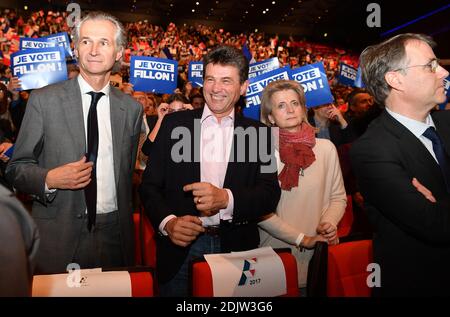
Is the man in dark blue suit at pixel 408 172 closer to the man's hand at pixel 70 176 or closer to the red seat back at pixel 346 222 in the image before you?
the man's hand at pixel 70 176

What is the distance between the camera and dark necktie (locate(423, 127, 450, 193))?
1.59m

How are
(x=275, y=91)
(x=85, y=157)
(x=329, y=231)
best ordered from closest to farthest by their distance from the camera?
(x=85, y=157) < (x=329, y=231) < (x=275, y=91)

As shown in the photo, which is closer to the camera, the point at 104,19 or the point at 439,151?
the point at 439,151

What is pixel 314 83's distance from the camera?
370cm

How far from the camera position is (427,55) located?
5.32 feet

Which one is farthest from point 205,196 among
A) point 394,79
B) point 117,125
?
point 394,79

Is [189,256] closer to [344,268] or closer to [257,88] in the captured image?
[344,268]

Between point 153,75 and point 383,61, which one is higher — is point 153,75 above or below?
above

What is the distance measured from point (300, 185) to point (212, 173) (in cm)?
62

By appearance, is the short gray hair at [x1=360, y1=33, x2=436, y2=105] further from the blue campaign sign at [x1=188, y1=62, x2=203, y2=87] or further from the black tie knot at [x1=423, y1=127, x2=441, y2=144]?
the blue campaign sign at [x1=188, y1=62, x2=203, y2=87]

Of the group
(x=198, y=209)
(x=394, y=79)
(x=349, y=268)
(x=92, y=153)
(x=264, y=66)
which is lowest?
(x=349, y=268)

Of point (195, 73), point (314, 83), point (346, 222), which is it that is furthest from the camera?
point (195, 73)

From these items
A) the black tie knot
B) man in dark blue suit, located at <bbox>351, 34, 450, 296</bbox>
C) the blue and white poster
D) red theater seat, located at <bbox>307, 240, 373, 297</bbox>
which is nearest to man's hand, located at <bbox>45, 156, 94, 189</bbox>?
red theater seat, located at <bbox>307, 240, 373, 297</bbox>

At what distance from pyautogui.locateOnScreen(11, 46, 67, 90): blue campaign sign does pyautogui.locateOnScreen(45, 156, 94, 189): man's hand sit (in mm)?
2383
